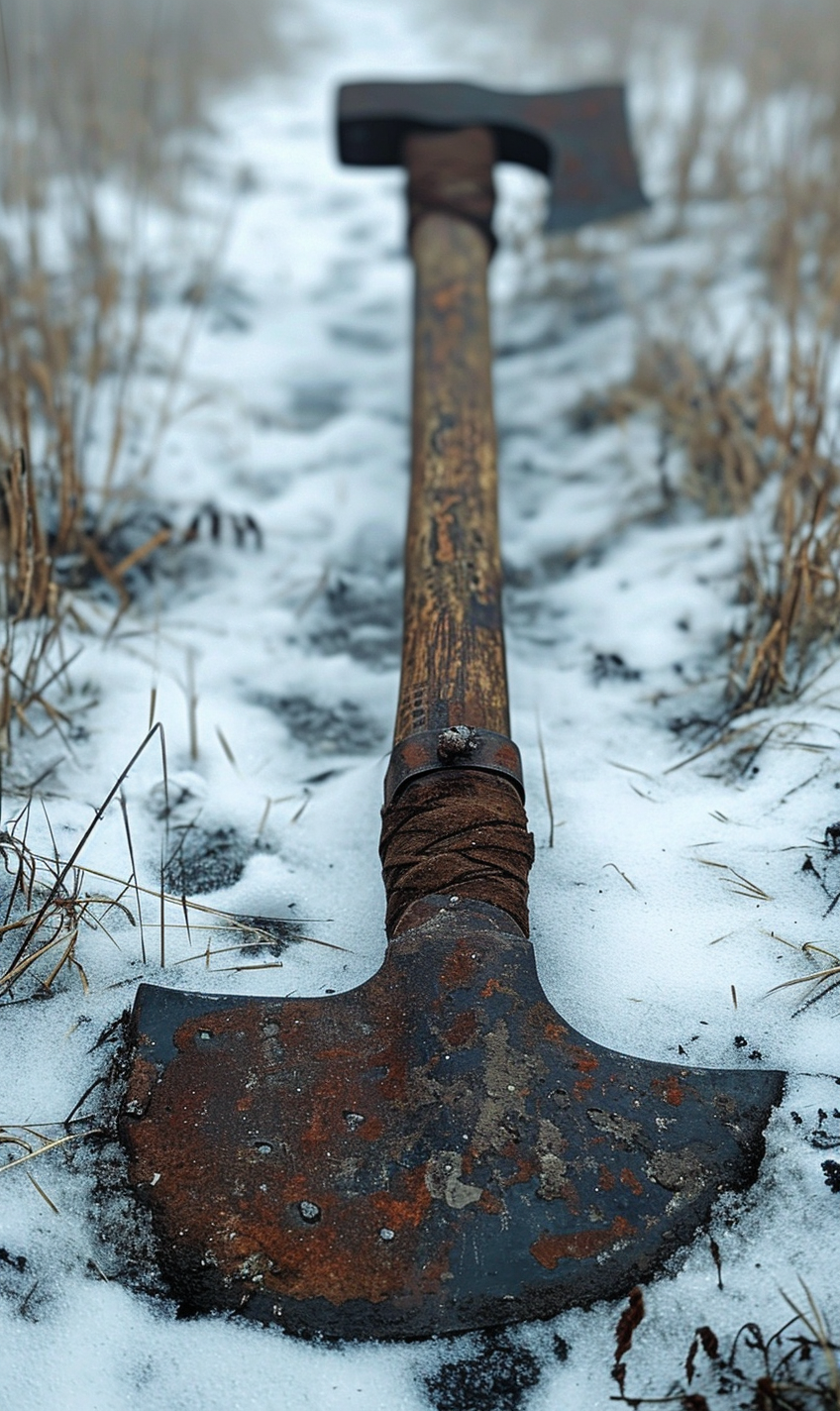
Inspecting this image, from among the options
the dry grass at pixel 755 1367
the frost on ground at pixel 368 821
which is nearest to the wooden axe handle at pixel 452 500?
the frost on ground at pixel 368 821

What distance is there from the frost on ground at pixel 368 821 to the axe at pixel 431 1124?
0.16 ft

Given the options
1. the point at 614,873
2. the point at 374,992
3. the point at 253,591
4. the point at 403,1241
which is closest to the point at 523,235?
the point at 253,591

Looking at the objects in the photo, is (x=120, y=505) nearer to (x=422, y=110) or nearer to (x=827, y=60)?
(x=422, y=110)

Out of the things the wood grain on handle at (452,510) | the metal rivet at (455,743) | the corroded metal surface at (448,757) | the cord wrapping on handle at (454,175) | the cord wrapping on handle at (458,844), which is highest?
the cord wrapping on handle at (454,175)

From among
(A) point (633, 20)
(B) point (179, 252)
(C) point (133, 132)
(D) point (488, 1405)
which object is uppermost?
(A) point (633, 20)

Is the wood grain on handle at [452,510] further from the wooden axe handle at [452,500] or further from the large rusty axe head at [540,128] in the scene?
the large rusty axe head at [540,128]

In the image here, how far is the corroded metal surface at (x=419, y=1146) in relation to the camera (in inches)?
40.3

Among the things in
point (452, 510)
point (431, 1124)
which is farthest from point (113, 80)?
point (431, 1124)

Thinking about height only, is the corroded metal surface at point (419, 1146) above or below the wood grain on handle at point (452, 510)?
below

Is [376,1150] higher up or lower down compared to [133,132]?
lower down

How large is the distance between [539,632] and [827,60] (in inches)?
150

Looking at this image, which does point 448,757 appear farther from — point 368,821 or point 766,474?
point 766,474

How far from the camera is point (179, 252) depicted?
3793 millimetres

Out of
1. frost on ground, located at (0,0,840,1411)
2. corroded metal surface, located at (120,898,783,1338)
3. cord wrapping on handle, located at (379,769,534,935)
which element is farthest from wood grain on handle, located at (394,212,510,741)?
corroded metal surface, located at (120,898,783,1338)
